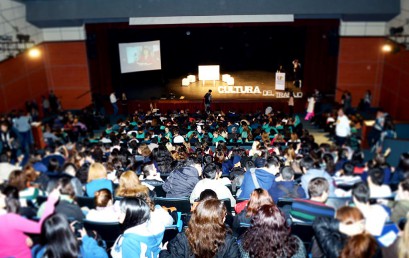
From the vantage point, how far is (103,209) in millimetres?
3900

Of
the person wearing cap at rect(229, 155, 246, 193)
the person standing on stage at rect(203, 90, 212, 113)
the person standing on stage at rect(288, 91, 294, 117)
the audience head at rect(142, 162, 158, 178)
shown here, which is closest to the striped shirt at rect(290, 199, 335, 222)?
the person wearing cap at rect(229, 155, 246, 193)

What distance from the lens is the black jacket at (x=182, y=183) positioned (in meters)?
4.84

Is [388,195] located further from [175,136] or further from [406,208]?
[175,136]

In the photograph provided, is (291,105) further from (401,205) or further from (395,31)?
(395,31)

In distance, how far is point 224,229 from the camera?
3090 millimetres

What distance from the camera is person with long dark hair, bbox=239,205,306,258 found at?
2.97 metres

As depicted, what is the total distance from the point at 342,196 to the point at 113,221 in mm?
2685

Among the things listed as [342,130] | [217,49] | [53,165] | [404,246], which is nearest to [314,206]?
[404,246]

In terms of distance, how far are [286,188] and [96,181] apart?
227 cm

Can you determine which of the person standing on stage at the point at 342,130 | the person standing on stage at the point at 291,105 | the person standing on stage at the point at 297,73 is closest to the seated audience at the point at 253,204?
the person standing on stage at the point at 342,130

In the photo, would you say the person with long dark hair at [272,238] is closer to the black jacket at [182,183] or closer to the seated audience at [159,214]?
the seated audience at [159,214]

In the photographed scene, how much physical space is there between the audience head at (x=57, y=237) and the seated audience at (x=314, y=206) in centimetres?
202

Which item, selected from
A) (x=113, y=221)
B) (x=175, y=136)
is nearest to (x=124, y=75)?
(x=175, y=136)

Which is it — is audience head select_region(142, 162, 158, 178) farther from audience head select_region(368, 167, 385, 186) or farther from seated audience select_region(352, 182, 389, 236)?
audience head select_region(368, 167, 385, 186)
